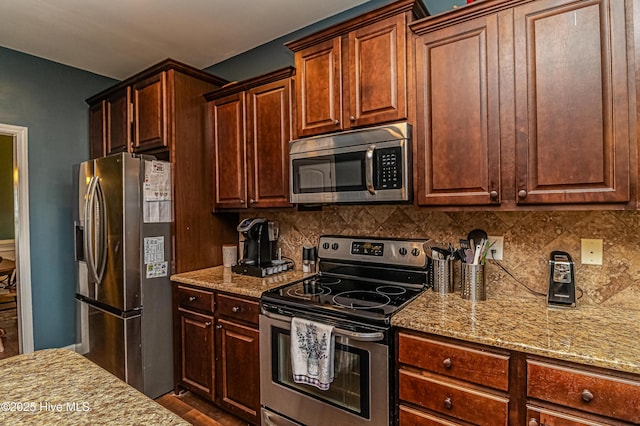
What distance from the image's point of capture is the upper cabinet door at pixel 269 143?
2.34 meters

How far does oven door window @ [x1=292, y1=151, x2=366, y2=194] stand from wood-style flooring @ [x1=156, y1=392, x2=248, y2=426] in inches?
59.5

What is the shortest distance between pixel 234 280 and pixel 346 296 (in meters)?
0.83

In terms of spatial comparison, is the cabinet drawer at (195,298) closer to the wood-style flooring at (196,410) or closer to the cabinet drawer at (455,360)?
the wood-style flooring at (196,410)

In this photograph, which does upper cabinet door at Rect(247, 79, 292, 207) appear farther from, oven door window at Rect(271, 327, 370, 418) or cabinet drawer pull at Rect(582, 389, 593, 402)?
cabinet drawer pull at Rect(582, 389, 593, 402)

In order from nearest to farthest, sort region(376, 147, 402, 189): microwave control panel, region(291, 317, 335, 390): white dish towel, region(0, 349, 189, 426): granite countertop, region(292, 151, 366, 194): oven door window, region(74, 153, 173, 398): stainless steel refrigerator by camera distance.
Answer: region(0, 349, 189, 426): granite countertop < region(291, 317, 335, 390): white dish towel < region(376, 147, 402, 189): microwave control panel < region(292, 151, 366, 194): oven door window < region(74, 153, 173, 398): stainless steel refrigerator

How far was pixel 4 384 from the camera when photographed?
3.17 feet

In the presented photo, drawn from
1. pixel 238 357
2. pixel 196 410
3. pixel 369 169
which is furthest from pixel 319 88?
pixel 196 410

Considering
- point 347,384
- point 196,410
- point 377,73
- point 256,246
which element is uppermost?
point 377,73

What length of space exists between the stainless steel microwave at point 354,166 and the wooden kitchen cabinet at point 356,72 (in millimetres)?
85

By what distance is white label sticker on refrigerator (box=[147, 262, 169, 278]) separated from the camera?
247cm

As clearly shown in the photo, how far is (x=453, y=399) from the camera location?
140 cm

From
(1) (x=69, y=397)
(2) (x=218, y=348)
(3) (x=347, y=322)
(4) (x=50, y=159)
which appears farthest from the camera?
(4) (x=50, y=159)

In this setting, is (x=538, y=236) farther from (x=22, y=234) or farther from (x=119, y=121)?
(x=22, y=234)

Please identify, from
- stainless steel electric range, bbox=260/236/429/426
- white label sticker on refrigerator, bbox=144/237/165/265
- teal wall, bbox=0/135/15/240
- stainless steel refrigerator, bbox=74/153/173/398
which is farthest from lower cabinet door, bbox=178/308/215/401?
teal wall, bbox=0/135/15/240
